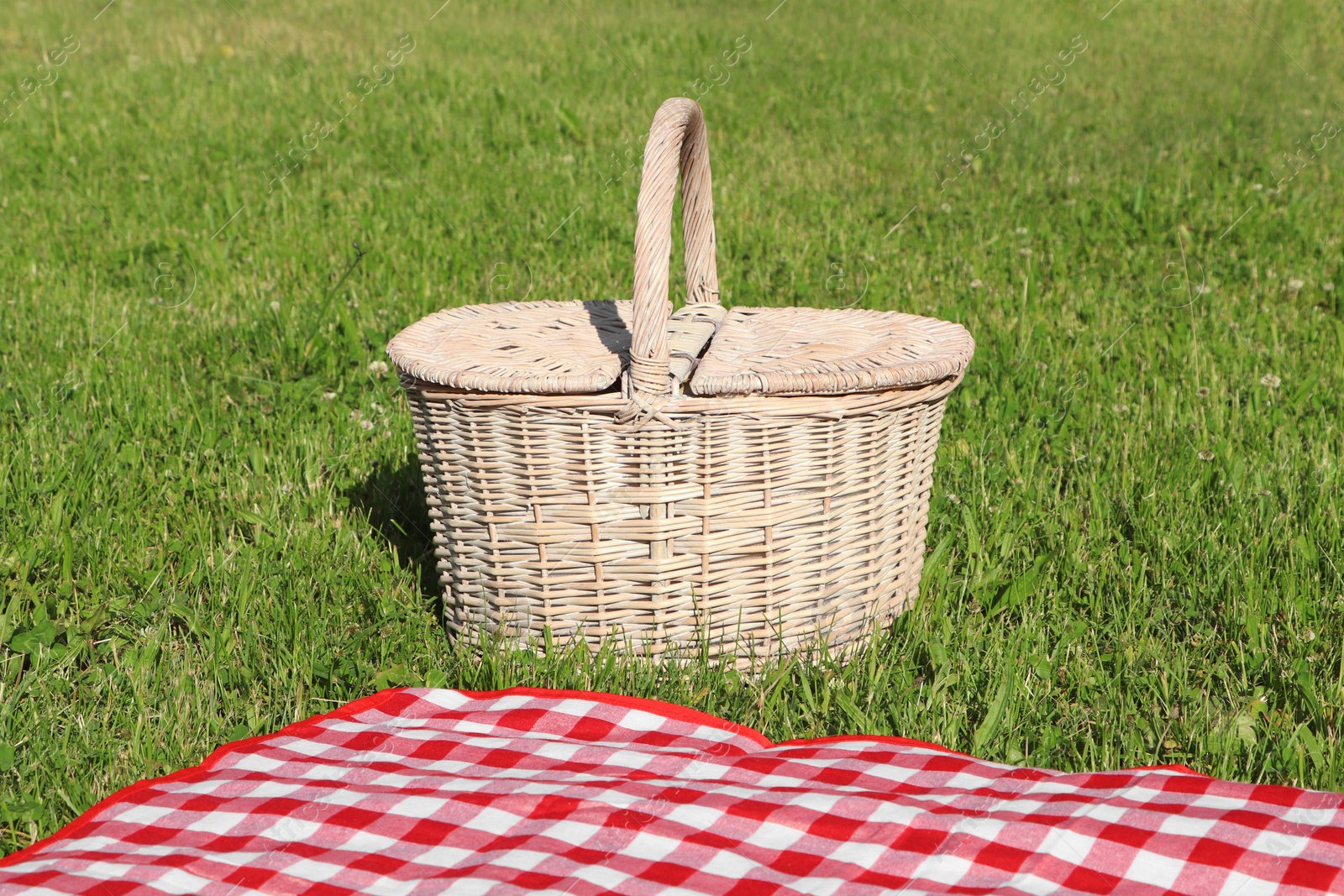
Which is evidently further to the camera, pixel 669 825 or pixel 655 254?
pixel 655 254

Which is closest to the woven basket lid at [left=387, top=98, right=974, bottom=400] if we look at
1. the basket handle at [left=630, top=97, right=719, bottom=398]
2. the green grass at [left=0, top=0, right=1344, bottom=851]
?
the basket handle at [left=630, top=97, right=719, bottom=398]

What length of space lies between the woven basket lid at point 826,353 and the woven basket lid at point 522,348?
205mm

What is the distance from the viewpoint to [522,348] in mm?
2266

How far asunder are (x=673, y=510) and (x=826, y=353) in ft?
1.37

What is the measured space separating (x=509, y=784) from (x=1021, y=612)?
116 cm

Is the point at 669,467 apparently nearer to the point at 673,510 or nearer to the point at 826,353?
the point at 673,510

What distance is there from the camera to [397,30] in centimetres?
880

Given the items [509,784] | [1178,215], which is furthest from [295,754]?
[1178,215]

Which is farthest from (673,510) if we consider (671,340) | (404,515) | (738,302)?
(738,302)

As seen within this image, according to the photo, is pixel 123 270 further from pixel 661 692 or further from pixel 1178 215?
pixel 1178 215

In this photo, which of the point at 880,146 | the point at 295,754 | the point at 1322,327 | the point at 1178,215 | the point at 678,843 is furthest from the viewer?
the point at 880,146

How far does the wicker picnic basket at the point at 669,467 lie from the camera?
202 cm

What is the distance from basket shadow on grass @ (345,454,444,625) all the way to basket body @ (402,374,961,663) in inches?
12.7

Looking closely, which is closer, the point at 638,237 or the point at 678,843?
the point at 678,843
